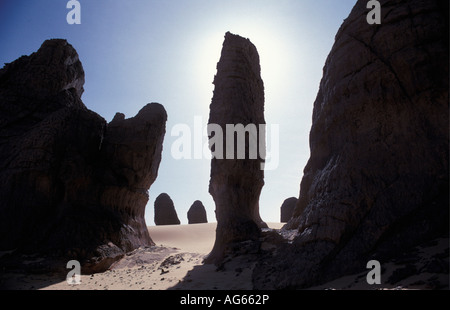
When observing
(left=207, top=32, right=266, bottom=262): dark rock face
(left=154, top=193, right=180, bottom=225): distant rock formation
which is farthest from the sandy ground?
(left=154, top=193, right=180, bottom=225): distant rock formation

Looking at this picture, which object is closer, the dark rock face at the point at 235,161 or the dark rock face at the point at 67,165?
the dark rock face at the point at 235,161

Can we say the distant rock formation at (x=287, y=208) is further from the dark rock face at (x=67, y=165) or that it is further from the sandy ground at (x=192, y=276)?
the dark rock face at (x=67, y=165)

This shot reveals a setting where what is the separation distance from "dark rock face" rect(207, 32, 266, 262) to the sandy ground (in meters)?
1.03

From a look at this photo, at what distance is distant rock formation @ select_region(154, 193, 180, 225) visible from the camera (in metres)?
25.1

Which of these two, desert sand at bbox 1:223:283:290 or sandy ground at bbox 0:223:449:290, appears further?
desert sand at bbox 1:223:283:290

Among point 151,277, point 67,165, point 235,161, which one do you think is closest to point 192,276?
point 151,277

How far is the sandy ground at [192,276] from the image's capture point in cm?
322

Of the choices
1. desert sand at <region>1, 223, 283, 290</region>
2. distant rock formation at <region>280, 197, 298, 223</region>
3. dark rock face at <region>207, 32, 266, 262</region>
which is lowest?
desert sand at <region>1, 223, 283, 290</region>

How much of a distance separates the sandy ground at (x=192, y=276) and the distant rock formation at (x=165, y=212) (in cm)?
1363

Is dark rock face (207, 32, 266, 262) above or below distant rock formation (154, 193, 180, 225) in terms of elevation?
above

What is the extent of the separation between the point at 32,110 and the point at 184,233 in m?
13.1

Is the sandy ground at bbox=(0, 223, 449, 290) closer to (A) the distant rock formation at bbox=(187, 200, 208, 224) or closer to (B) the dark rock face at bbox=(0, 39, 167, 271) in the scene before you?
(B) the dark rock face at bbox=(0, 39, 167, 271)

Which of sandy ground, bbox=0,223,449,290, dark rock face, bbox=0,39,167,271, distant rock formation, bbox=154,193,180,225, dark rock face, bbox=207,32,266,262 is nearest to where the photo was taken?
sandy ground, bbox=0,223,449,290

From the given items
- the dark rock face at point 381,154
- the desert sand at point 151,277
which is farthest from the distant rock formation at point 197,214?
the dark rock face at point 381,154
